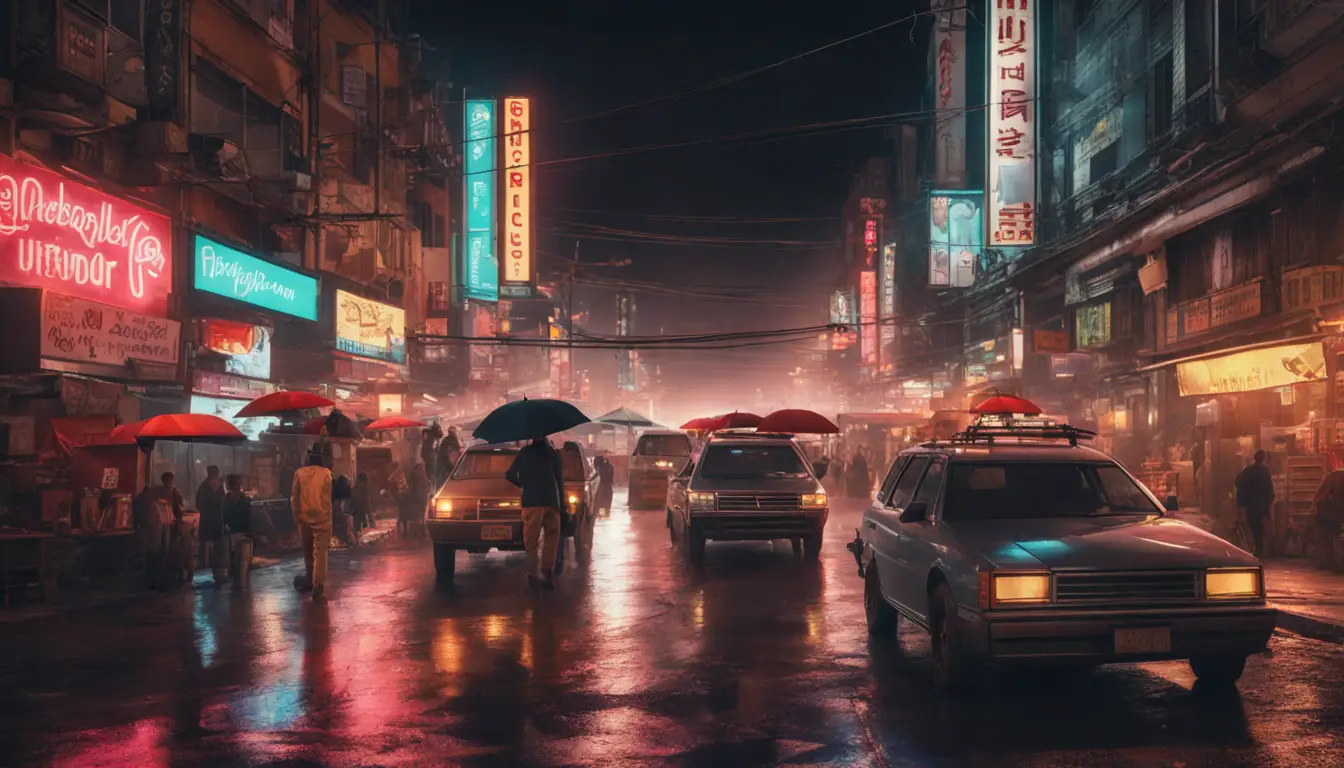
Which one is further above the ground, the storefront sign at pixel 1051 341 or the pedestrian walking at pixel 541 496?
the storefront sign at pixel 1051 341

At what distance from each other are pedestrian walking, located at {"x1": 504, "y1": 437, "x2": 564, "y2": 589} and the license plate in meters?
8.23

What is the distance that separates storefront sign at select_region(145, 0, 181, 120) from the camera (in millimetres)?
20281

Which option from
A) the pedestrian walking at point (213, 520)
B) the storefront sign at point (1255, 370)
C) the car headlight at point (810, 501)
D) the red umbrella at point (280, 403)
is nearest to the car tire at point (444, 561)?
the pedestrian walking at point (213, 520)

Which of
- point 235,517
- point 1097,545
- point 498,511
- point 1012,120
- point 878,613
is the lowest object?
point 878,613

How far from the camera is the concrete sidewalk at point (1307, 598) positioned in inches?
420

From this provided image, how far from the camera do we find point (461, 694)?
319 inches

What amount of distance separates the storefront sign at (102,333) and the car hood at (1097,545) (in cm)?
1381

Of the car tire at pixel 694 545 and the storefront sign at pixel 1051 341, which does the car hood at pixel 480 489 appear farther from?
the storefront sign at pixel 1051 341

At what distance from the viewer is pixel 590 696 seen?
→ 802 cm

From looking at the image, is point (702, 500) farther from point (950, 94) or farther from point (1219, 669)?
point (950, 94)

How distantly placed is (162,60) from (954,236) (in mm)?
29219

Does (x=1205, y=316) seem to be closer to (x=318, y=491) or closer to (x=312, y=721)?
(x=318, y=491)

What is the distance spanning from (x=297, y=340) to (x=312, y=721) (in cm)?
2464

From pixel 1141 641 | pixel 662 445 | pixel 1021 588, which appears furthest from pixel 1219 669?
pixel 662 445
